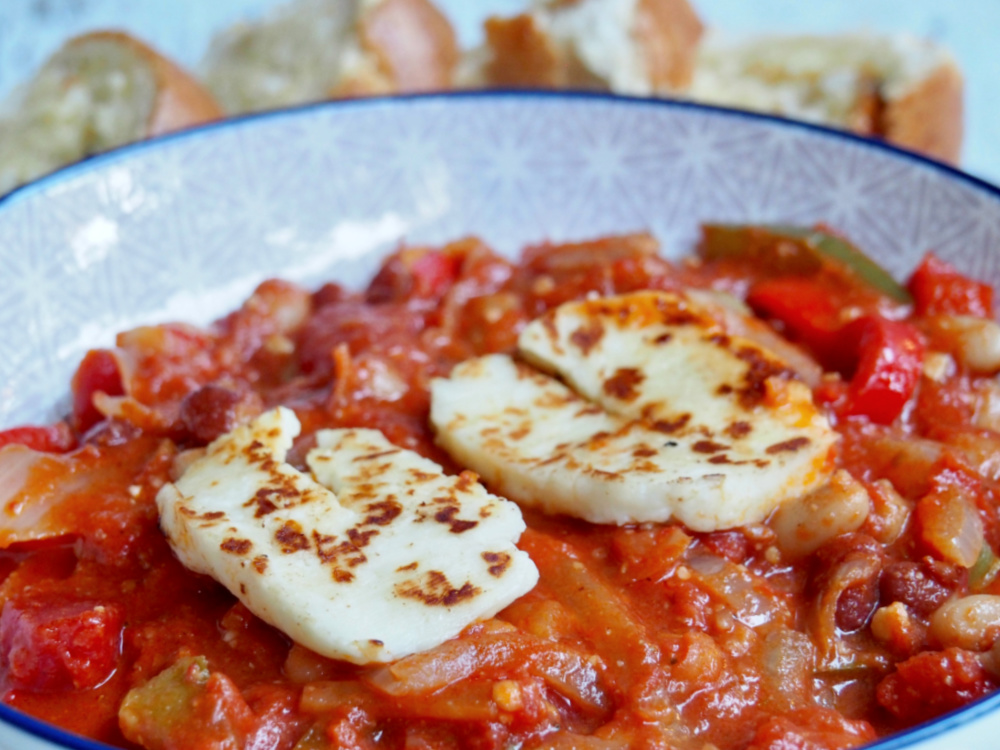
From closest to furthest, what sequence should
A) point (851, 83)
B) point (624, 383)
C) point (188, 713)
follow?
point (188, 713)
point (624, 383)
point (851, 83)

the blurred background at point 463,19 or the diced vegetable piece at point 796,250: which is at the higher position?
the blurred background at point 463,19

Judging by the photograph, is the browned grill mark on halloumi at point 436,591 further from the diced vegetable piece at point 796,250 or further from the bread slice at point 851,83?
the bread slice at point 851,83

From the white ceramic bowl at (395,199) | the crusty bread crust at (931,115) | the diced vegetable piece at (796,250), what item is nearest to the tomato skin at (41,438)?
the white ceramic bowl at (395,199)

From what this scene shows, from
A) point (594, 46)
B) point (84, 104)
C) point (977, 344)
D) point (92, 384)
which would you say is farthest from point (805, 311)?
point (84, 104)

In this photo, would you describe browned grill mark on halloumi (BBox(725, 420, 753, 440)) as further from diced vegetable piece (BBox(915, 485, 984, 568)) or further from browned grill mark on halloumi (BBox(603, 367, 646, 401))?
diced vegetable piece (BBox(915, 485, 984, 568))

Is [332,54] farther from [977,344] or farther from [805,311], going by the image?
[977,344]

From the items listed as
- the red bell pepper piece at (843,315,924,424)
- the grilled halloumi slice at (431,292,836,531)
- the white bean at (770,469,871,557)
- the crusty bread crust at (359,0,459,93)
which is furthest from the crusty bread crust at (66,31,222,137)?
the white bean at (770,469,871,557)
